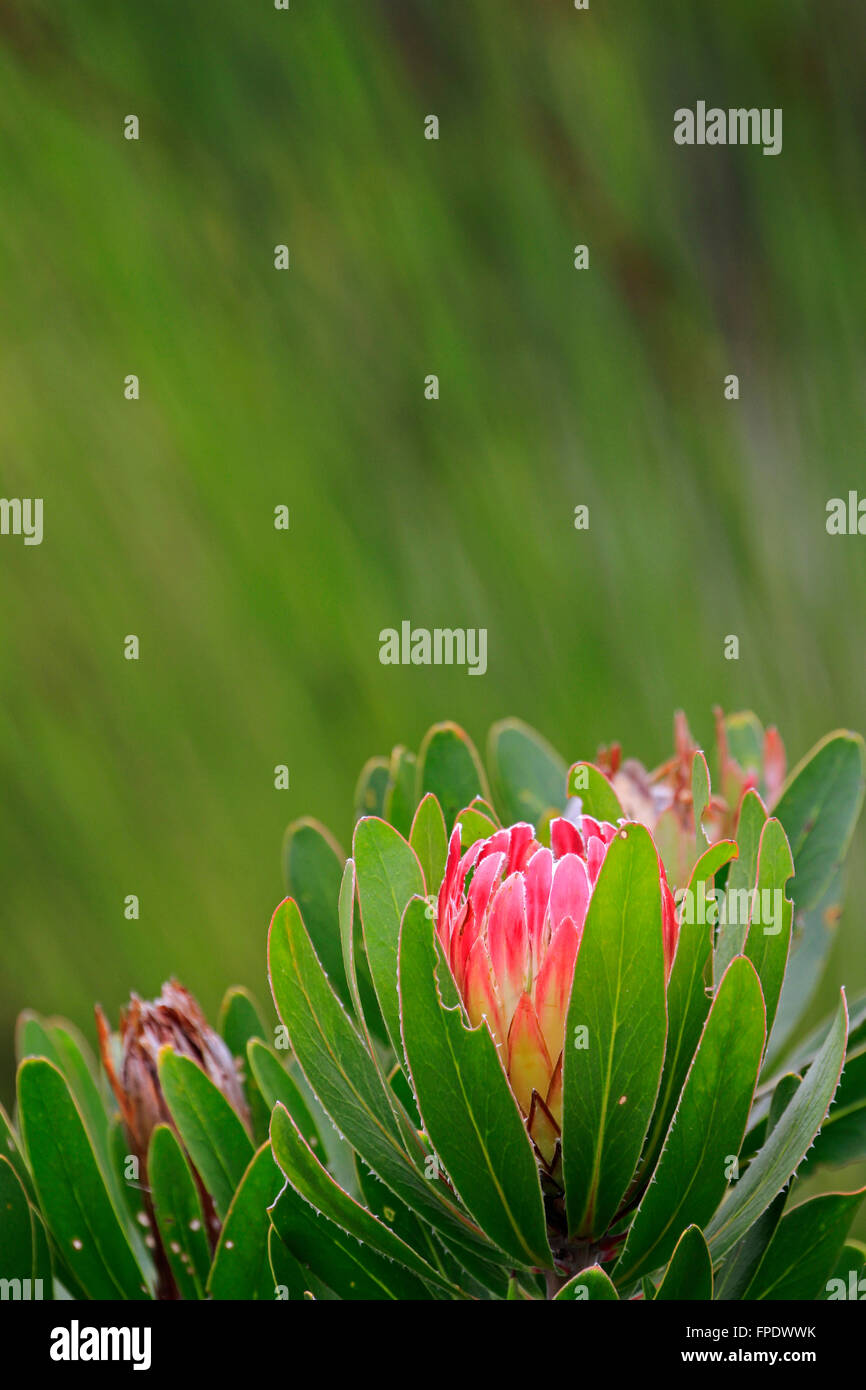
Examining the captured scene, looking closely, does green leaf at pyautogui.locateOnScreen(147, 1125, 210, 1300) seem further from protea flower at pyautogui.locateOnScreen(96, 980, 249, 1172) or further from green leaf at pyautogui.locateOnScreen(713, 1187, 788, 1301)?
green leaf at pyautogui.locateOnScreen(713, 1187, 788, 1301)

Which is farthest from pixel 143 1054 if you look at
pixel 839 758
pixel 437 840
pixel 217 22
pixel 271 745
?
pixel 217 22

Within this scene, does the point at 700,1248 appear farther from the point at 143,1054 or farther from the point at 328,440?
the point at 328,440

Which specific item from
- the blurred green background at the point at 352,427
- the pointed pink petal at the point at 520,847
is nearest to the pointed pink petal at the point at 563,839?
the pointed pink petal at the point at 520,847

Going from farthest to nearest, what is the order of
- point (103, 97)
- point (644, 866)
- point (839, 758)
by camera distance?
1. point (103, 97)
2. point (839, 758)
3. point (644, 866)

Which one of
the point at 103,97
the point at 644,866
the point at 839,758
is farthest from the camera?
the point at 103,97

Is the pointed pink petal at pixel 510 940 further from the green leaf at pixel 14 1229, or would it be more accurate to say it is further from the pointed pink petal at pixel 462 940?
the green leaf at pixel 14 1229

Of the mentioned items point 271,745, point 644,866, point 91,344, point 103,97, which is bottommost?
point 644,866

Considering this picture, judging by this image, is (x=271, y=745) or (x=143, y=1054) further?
(x=271, y=745)

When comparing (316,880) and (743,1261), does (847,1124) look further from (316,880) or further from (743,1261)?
(316,880)
